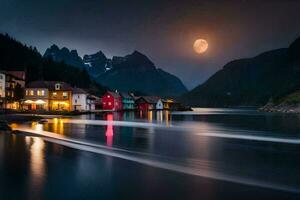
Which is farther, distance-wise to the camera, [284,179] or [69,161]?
[69,161]

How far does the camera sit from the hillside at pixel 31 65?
125562 millimetres

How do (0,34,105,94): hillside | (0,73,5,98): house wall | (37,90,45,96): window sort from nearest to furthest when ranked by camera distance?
(0,73,5,98): house wall < (37,90,45,96): window < (0,34,105,94): hillside

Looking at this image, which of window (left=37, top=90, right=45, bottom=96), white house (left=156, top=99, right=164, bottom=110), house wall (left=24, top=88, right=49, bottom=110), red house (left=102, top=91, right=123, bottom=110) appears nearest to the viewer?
house wall (left=24, top=88, right=49, bottom=110)

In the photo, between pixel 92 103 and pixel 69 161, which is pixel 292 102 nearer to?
pixel 92 103

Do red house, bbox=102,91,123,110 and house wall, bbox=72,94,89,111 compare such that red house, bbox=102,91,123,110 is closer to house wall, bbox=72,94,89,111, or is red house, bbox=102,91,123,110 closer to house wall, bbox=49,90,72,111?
house wall, bbox=72,94,89,111

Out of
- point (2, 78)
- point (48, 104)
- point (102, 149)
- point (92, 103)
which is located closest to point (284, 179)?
point (102, 149)

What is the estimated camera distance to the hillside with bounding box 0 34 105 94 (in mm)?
125562

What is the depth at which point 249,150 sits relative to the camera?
30.8 m

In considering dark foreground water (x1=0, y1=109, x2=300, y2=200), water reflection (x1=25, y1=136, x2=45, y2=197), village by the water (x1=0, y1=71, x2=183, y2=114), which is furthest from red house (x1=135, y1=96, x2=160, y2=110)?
dark foreground water (x1=0, y1=109, x2=300, y2=200)

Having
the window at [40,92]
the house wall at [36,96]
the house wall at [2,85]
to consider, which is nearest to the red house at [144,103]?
the house wall at [36,96]

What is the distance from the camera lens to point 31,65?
12825 centimetres

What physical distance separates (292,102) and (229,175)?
170572 millimetres

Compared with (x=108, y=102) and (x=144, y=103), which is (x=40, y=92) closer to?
Result: (x=108, y=102)

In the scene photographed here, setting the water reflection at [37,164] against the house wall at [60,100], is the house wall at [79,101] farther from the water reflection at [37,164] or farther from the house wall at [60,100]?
the water reflection at [37,164]
